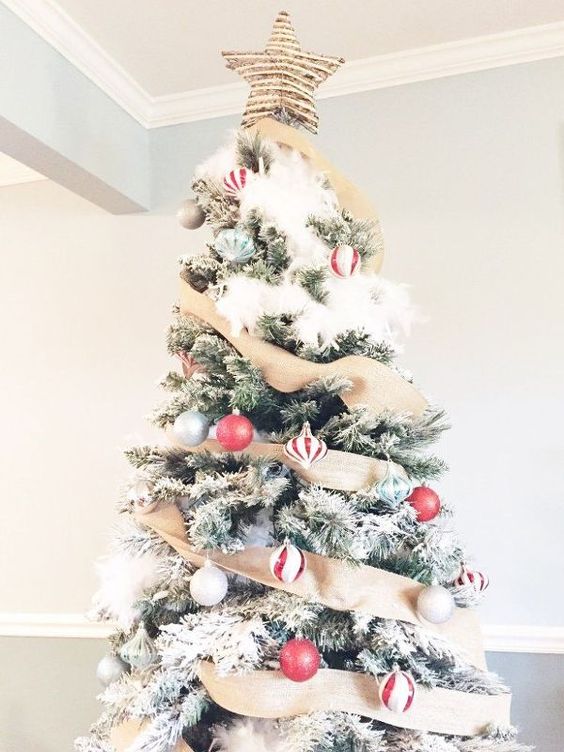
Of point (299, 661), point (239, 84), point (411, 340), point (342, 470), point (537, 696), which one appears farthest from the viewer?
point (239, 84)

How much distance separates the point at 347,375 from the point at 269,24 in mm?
1143

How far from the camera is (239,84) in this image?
1.83 meters

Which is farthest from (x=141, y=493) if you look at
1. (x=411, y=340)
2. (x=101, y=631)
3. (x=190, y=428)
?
(x=101, y=631)

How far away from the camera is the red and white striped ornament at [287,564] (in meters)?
0.78

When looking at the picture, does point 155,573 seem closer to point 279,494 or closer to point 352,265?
point 279,494

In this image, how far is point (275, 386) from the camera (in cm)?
89

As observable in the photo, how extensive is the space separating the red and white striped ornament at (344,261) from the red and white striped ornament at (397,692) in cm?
53

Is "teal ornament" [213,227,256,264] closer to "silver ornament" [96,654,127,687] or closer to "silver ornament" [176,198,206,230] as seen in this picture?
"silver ornament" [176,198,206,230]

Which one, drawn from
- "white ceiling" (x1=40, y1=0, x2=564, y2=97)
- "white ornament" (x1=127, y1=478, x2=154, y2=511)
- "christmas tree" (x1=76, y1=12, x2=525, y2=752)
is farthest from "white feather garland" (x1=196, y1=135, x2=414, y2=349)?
"white ceiling" (x1=40, y1=0, x2=564, y2=97)

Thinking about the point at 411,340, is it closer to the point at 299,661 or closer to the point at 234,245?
the point at 234,245

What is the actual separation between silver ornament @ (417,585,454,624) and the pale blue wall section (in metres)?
1.29

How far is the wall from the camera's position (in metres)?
1.59

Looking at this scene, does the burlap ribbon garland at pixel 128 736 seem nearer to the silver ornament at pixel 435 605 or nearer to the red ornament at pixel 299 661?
the red ornament at pixel 299 661

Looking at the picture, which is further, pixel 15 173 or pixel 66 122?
pixel 15 173
